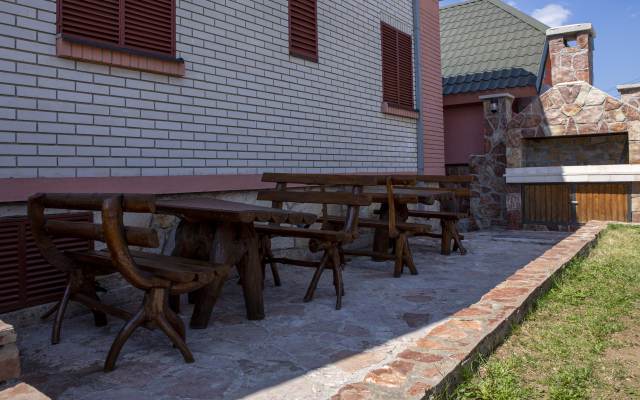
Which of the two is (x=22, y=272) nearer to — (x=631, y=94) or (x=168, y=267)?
(x=168, y=267)

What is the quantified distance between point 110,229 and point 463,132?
36.8 feet

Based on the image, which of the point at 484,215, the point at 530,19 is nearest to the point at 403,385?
the point at 484,215

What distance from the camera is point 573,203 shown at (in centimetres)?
994

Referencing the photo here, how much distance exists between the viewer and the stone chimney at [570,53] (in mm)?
10367

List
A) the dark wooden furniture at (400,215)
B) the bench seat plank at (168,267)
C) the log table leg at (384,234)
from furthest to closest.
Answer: the log table leg at (384,234), the dark wooden furniture at (400,215), the bench seat plank at (168,267)

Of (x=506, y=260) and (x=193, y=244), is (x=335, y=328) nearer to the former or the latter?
(x=193, y=244)

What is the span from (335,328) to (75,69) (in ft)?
9.87

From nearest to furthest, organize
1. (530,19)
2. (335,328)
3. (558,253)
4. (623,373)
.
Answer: (623,373) → (335,328) → (558,253) → (530,19)

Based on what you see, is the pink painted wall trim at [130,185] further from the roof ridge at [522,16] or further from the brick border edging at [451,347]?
the roof ridge at [522,16]

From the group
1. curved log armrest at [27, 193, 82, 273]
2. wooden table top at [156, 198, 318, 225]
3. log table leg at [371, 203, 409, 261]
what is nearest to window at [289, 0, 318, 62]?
log table leg at [371, 203, 409, 261]

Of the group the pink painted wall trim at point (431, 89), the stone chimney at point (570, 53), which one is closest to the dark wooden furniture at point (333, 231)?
the pink painted wall trim at point (431, 89)

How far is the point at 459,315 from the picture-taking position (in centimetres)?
297

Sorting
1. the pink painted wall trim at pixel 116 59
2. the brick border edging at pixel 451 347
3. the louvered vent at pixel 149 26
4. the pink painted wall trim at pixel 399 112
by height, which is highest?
the louvered vent at pixel 149 26

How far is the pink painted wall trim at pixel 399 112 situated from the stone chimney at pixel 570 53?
3648 millimetres
